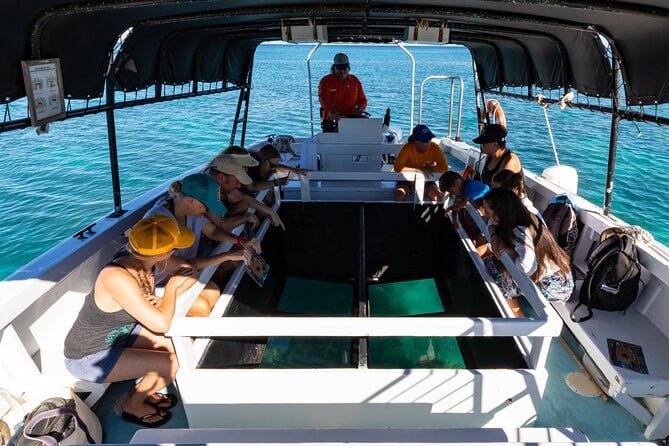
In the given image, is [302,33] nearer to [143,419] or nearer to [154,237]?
[154,237]

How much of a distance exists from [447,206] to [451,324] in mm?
2232

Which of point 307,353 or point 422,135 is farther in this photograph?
point 422,135

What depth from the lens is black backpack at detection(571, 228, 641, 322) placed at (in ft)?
9.92

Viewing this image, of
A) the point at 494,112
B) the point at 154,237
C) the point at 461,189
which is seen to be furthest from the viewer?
the point at 494,112

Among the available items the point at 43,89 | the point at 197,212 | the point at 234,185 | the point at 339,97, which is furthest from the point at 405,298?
the point at 339,97

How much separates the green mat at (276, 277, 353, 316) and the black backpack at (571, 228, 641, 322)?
1.91m

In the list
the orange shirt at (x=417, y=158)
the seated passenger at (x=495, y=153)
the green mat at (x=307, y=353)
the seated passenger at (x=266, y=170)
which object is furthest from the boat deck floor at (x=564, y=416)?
the orange shirt at (x=417, y=158)

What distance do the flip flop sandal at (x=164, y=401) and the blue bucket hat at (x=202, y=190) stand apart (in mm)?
1320

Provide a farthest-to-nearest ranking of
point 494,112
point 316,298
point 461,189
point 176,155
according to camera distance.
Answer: point 176,155
point 494,112
point 316,298
point 461,189

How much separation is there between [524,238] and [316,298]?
2004 mm

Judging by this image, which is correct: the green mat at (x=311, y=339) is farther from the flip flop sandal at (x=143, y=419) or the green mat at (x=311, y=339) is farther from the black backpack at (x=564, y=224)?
the black backpack at (x=564, y=224)

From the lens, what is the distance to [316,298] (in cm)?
405

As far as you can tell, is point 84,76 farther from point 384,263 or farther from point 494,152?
point 494,152

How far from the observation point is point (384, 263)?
4.17 meters
